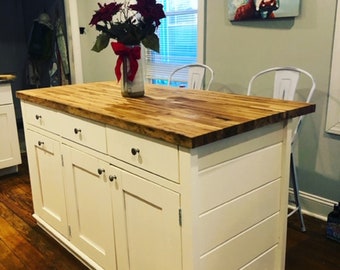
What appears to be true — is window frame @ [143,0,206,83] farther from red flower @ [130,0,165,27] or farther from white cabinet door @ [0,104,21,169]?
white cabinet door @ [0,104,21,169]

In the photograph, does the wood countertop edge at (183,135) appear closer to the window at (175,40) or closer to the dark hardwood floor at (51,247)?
the dark hardwood floor at (51,247)

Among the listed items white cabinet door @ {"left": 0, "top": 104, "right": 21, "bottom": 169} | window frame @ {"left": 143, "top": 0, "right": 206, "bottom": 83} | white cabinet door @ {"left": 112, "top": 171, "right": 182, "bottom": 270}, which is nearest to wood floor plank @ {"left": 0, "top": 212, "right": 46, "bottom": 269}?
white cabinet door @ {"left": 112, "top": 171, "right": 182, "bottom": 270}

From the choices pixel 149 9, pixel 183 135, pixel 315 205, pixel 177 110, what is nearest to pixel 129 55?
pixel 149 9

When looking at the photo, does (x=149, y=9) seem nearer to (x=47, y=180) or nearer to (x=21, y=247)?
(x=47, y=180)

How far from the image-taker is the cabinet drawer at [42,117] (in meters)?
1.99

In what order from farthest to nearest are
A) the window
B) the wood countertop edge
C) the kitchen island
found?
the window < the kitchen island < the wood countertop edge

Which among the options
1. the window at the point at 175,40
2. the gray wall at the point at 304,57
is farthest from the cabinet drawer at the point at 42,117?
the window at the point at 175,40

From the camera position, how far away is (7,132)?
11.0 feet

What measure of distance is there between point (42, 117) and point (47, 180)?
0.40 meters

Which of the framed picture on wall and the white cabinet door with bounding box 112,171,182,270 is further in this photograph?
the framed picture on wall

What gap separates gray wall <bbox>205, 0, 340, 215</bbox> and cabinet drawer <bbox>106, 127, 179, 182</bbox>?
59.5 inches

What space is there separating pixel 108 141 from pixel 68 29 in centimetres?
292

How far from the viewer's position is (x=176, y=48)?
3.65 m

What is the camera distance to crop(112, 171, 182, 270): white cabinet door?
1.36m
